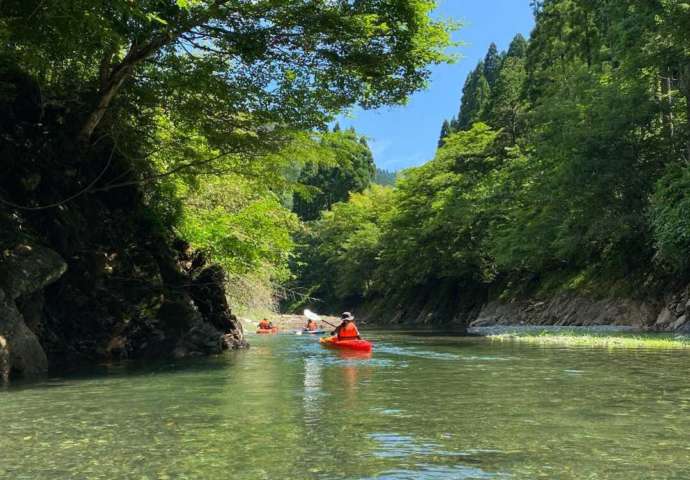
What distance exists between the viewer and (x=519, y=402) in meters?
8.66

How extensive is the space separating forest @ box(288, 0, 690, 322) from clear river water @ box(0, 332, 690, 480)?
13.1 metres

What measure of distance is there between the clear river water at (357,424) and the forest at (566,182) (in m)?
13.1

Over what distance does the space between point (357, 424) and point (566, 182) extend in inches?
871

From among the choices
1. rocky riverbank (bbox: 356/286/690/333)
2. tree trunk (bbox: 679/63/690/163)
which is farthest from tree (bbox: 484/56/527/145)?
tree trunk (bbox: 679/63/690/163)

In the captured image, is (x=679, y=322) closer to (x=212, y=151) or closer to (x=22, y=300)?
(x=212, y=151)

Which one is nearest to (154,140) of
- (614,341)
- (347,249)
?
(614,341)

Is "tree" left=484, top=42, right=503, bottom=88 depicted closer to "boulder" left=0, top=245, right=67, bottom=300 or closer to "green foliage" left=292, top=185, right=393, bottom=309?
"green foliage" left=292, top=185, right=393, bottom=309

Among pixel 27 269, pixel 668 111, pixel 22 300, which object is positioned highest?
pixel 668 111

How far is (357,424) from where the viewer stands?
24.1ft

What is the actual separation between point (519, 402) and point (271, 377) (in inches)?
206

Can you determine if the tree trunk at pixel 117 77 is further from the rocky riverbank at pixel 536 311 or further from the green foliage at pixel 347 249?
the green foliage at pixel 347 249

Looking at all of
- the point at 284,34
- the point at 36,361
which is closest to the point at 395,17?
the point at 284,34

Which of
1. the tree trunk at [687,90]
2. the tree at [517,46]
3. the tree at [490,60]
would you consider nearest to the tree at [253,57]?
the tree trunk at [687,90]

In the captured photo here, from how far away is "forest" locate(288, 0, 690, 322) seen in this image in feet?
77.8
